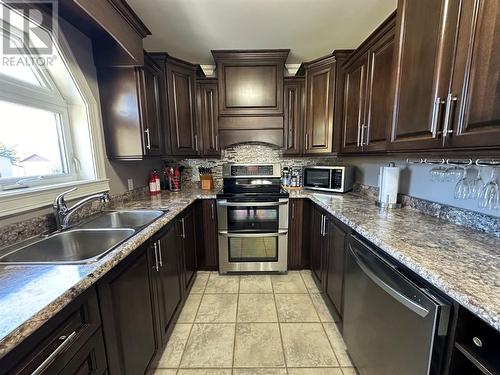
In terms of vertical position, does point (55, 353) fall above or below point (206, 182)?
below

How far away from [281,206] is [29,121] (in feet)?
6.88

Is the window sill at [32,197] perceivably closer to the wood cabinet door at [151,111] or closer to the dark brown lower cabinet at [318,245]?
the wood cabinet door at [151,111]

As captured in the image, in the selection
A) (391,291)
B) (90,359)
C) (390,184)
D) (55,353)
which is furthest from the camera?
(390,184)

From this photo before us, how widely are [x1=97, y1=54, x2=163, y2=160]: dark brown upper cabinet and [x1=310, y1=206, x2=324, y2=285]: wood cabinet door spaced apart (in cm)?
170

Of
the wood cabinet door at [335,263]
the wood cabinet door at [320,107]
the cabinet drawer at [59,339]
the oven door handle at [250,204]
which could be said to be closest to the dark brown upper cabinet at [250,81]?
the wood cabinet door at [320,107]

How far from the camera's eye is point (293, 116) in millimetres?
2527

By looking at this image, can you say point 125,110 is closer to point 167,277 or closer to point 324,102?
point 167,277

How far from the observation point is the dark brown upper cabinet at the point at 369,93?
1494 millimetres

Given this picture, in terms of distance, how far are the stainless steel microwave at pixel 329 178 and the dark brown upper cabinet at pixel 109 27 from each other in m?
1.96

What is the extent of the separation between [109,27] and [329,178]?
2.19 m

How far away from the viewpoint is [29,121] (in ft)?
4.62

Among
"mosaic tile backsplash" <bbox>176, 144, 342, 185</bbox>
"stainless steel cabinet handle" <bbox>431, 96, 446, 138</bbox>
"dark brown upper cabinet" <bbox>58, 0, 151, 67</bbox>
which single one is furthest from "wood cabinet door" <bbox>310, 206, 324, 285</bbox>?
"dark brown upper cabinet" <bbox>58, 0, 151, 67</bbox>

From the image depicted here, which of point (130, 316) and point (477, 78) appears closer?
point (477, 78)

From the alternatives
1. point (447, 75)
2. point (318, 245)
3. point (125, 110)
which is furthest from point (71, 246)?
point (447, 75)
